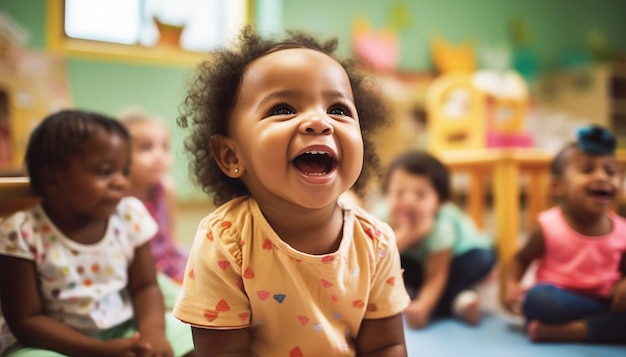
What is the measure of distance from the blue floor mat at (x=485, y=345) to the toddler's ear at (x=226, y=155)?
2.05ft

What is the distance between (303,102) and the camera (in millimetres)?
628

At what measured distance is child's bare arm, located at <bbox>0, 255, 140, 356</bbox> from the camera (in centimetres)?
75

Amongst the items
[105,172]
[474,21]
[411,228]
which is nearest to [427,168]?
[411,228]

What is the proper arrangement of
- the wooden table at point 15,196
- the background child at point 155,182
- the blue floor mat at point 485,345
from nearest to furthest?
the wooden table at point 15,196 < the blue floor mat at point 485,345 < the background child at point 155,182

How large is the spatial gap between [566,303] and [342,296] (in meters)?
0.77

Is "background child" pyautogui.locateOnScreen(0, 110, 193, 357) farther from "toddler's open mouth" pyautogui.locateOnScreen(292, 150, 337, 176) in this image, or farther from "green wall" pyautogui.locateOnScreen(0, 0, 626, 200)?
"green wall" pyautogui.locateOnScreen(0, 0, 626, 200)

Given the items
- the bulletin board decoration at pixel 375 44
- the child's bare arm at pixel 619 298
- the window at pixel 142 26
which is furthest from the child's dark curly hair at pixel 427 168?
the bulletin board decoration at pixel 375 44

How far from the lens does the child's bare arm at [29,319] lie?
75cm

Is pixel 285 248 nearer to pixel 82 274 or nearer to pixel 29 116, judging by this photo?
pixel 82 274

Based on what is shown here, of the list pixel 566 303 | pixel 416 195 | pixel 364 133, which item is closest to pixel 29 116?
pixel 416 195

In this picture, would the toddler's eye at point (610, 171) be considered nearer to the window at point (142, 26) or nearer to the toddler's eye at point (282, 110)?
the toddler's eye at point (282, 110)

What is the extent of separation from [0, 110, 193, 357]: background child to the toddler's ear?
0.85 ft

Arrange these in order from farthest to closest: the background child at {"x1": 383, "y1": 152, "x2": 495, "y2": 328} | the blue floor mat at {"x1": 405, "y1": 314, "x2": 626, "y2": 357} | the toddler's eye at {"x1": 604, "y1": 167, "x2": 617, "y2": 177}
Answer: the background child at {"x1": 383, "y1": 152, "x2": 495, "y2": 328} → the toddler's eye at {"x1": 604, "y1": 167, "x2": 617, "y2": 177} → the blue floor mat at {"x1": 405, "y1": 314, "x2": 626, "y2": 357}

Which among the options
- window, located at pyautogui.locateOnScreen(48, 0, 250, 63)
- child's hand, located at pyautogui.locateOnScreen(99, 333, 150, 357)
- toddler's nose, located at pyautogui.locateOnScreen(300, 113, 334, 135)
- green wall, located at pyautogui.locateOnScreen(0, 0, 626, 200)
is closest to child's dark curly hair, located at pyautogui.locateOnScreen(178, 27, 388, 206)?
toddler's nose, located at pyautogui.locateOnScreen(300, 113, 334, 135)
